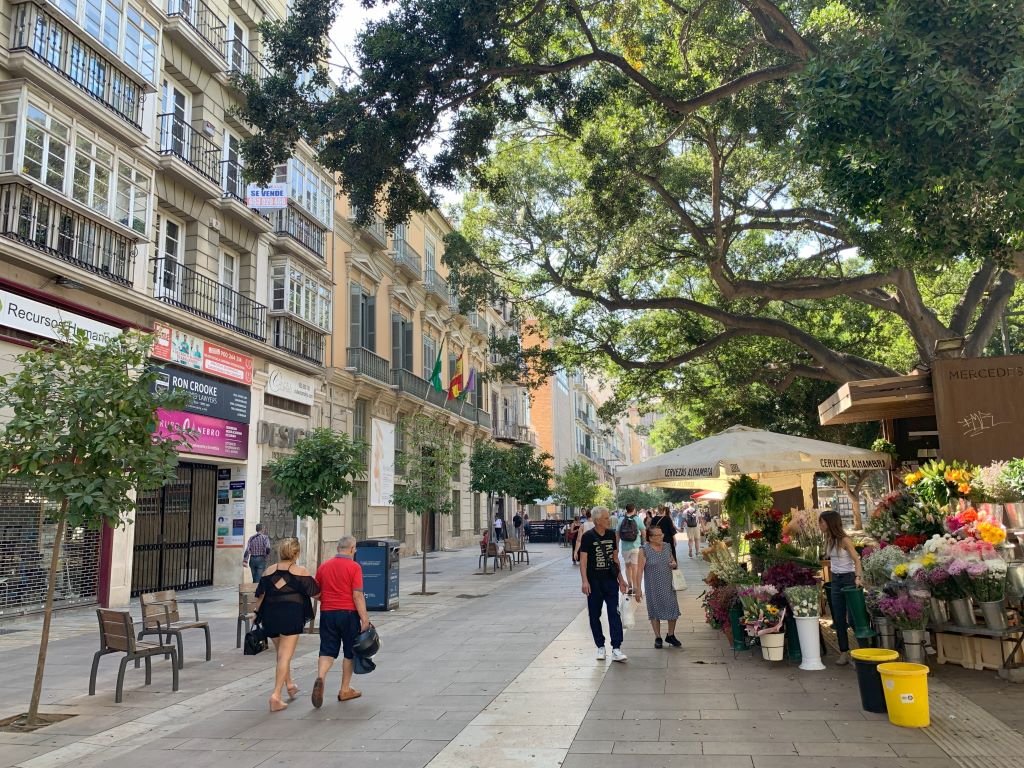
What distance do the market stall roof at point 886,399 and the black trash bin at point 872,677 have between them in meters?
5.29

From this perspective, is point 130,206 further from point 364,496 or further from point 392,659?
point 364,496

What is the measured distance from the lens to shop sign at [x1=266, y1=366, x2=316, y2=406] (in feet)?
67.2

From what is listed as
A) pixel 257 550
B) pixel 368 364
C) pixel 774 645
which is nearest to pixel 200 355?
pixel 257 550

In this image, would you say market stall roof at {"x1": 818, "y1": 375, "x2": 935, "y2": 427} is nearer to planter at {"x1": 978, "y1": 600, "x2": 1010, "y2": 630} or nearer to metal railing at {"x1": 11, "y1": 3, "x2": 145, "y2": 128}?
planter at {"x1": 978, "y1": 600, "x2": 1010, "y2": 630}

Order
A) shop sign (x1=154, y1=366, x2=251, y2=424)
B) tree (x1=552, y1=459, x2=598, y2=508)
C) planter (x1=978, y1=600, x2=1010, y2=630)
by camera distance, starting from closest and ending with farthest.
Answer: planter (x1=978, y1=600, x2=1010, y2=630) < shop sign (x1=154, y1=366, x2=251, y2=424) < tree (x1=552, y1=459, x2=598, y2=508)

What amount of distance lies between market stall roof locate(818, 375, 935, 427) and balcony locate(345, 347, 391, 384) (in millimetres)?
16559

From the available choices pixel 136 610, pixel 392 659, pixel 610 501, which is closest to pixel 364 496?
pixel 136 610

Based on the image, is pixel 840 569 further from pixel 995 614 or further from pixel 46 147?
pixel 46 147

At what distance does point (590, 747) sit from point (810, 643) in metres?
3.42

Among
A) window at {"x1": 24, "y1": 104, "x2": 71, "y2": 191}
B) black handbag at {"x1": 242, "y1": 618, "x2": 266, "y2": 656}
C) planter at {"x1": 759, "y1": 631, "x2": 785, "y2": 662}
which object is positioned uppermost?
window at {"x1": 24, "y1": 104, "x2": 71, "y2": 191}

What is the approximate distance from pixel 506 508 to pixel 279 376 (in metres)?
28.0

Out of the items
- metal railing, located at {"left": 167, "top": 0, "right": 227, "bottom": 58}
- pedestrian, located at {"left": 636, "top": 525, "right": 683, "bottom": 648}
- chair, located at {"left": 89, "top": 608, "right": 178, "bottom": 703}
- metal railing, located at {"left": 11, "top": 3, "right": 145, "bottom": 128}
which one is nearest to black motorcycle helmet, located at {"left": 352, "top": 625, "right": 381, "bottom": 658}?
chair, located at {"left": 89, "top": 608, "right": 178, "bottom": 703}

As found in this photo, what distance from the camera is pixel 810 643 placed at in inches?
312

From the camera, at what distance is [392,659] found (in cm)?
940
